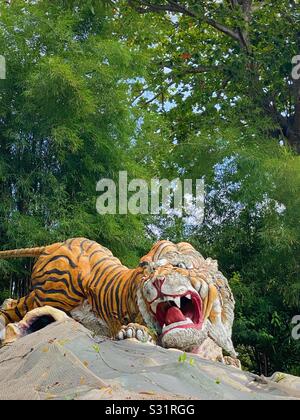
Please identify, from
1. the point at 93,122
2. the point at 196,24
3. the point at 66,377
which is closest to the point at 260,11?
the point at 196,24

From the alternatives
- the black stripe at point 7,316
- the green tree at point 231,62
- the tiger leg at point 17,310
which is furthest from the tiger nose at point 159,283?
the green tree at point 231,62

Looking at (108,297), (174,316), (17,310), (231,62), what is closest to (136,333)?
(174,316)

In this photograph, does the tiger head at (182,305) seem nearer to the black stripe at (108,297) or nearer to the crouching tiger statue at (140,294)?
the crouching tiger statue at (140,294)

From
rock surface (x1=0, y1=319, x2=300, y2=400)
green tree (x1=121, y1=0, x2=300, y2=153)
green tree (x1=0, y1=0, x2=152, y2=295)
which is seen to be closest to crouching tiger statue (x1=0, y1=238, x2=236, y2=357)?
rock surface (x1=0, y1=319, x2=300, y2=400)

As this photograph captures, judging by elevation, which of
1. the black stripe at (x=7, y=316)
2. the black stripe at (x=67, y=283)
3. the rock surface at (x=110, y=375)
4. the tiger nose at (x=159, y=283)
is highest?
the tiger nose at (x=159, y=283)

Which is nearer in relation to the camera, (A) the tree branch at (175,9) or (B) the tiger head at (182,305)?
(B) the tiger head at (182,305)

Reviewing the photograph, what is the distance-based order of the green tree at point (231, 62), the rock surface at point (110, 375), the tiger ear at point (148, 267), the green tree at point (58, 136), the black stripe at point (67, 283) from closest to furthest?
the rock surface at point (110, 375), the tiger ear at point (148, 267), the black stripe at point (67, 283), the green tree at point (58, 136), the green tree at point (231, 62)

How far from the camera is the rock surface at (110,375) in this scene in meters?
2.53

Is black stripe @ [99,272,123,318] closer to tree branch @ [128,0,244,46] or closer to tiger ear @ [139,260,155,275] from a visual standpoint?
tiger ear @ [139,260,155,275]

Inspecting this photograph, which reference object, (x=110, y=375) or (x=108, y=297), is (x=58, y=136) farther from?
(x=110, y=375)

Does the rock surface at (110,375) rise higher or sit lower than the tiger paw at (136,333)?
higher

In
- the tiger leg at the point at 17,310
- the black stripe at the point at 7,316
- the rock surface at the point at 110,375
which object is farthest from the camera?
the black stripe at the point at 7,316
